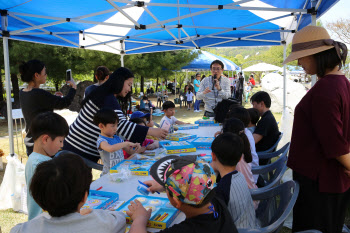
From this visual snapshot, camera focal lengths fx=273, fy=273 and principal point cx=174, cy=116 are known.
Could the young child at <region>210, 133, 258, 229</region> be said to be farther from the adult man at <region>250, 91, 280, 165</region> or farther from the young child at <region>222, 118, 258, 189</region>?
the adult man at <region>250, 91, 280, 165</region>

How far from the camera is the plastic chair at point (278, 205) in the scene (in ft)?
4.94

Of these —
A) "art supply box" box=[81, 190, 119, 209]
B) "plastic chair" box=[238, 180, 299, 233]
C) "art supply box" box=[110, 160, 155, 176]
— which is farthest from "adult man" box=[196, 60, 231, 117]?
"art supply box" box=[81, 190, 119, 209]

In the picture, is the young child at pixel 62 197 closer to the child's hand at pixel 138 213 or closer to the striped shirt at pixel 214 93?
the child's hand at pixel 138 213

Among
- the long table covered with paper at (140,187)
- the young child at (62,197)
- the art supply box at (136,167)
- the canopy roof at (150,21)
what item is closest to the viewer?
the young child at (62,197)

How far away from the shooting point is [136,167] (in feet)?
7.38

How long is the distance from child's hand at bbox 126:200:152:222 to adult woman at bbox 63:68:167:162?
114 cm

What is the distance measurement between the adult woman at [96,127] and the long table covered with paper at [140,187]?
27 cm

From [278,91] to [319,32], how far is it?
43.2ft

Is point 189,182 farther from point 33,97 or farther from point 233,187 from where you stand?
point 33,97

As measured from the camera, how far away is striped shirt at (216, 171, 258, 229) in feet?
5.33

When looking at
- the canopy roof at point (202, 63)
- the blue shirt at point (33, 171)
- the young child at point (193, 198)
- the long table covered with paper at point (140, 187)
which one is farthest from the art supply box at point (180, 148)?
the canopy roof at point (202, 63)

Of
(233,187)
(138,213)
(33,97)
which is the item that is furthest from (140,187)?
(33,97)

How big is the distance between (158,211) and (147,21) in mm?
5123

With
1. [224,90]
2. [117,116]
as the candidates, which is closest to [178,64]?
[224,90]
